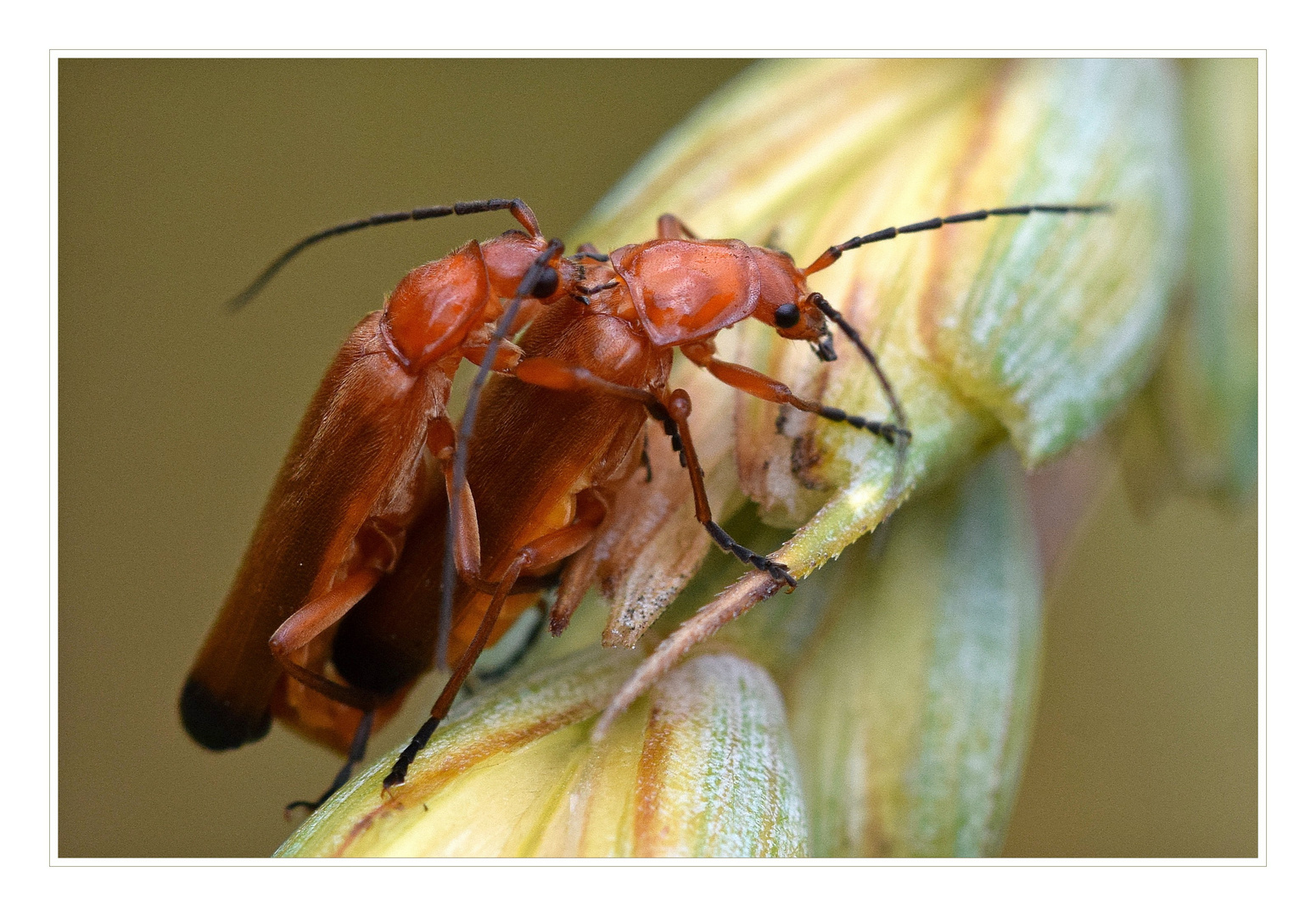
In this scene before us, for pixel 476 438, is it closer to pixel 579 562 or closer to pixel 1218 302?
pixel 579 562

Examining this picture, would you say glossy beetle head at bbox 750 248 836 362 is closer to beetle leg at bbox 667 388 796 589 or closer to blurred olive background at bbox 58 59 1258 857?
beetle leg at bbox 667 388 796 589

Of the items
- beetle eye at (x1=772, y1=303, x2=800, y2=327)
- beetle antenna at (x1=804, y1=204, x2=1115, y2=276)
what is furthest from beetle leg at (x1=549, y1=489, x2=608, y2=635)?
beetle antenna at (x1=804, y1=204, x2=1115, y2=276)

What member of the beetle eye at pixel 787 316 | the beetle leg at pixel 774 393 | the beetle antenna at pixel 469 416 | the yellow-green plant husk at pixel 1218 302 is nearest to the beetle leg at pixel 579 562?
the beetle antenna at pixel 469 416

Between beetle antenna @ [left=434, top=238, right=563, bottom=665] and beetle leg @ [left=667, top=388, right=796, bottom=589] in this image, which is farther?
beetle antenna @ [left=434, top=238, right=563, bottom=665]

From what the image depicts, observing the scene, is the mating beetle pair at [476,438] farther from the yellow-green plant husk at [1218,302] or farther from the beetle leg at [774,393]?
the yellow-green plant husk at [1218,302]

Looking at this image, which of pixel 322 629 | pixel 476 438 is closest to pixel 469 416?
pixel 476 438

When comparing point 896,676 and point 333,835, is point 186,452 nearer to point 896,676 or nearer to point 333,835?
point 333,835

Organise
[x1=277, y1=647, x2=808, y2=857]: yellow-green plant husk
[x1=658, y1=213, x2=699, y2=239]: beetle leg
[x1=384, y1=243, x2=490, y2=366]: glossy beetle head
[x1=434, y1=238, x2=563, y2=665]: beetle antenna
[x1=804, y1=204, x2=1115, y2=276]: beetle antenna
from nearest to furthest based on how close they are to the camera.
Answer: [x1=277, y1=647, x2=808, y2=857]: yellow-green plant husk
[x1=434, y1=238, x2=563, y2=665]: beetle antenna
[x1=804, y1=204, x2=1115, y2=276]: beetle antenna
[x1=384, y1=243, x2=490, y2=366]: glossy beetle head
[x1=658, y1=213, x2=699, y2=239]: beetle leg
